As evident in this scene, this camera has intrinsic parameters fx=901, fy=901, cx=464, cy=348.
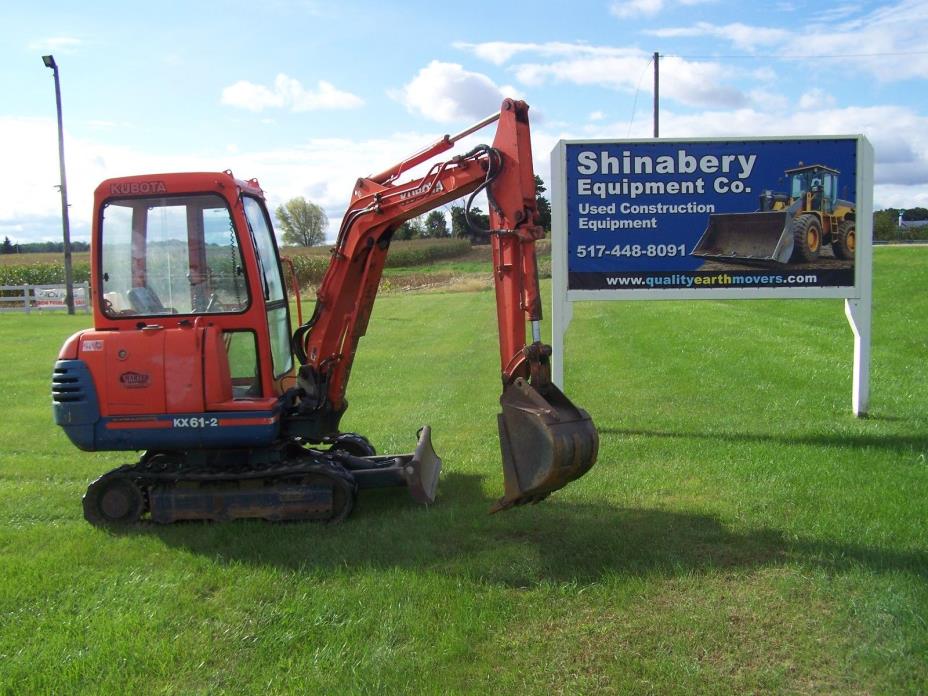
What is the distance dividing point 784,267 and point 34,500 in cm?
825

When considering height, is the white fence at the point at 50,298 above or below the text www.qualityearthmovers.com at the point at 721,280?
below

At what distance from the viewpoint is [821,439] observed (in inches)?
371

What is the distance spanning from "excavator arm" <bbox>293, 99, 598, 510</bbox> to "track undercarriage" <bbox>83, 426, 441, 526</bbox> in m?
0.73

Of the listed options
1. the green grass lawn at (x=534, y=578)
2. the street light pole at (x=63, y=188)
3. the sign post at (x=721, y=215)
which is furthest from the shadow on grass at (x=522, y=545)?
the street light pole at (x=63, y=188)

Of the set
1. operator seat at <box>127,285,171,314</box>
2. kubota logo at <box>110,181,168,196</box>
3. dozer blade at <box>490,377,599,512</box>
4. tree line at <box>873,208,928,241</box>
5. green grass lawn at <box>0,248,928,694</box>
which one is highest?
tree line at <box>873,208,928,241</box>

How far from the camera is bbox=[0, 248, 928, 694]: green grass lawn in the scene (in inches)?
182

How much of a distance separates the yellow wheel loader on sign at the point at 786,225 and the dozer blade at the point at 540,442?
4.84 meters

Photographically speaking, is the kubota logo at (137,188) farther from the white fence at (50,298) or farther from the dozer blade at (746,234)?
the white fence at (50,298)

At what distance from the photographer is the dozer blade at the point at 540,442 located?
19.6 ft

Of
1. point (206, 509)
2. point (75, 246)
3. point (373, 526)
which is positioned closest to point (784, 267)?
point (373, 526)

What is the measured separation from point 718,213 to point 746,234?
1.32 ft

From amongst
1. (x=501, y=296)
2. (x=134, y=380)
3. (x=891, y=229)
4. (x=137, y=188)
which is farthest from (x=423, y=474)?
(x=891, y=229)

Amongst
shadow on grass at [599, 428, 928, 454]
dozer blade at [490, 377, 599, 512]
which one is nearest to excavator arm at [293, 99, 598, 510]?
dozer blade at [490, 377, 599, 512]

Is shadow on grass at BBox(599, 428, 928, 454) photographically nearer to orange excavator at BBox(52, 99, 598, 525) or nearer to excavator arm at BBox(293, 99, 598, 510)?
orange excavator at BBox(52, 99, 598, 525)
